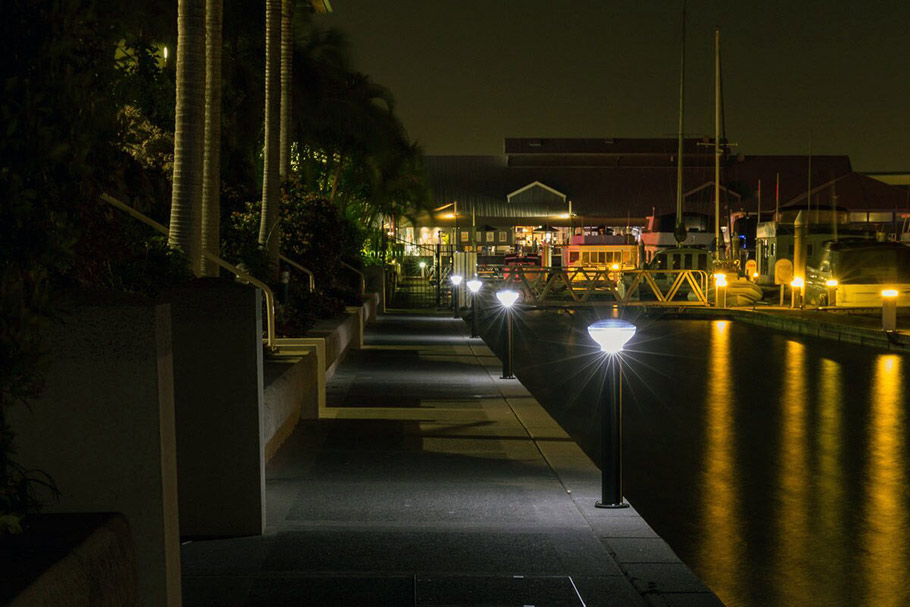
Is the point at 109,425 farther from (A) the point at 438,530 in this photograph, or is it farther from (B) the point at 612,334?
(B) the point at 612,334

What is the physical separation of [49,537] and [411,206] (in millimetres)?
62459

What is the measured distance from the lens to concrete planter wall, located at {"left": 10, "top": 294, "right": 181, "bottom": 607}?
15.4ft

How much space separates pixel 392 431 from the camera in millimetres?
11695

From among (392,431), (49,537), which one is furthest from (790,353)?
(49,537)

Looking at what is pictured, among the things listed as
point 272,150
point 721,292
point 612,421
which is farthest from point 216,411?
point 721,292

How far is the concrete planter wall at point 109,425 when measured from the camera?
470 cm

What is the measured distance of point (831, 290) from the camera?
31.3 m

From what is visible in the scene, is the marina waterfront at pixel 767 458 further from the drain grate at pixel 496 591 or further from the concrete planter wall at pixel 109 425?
the concrete planter wall at pixel 109 425

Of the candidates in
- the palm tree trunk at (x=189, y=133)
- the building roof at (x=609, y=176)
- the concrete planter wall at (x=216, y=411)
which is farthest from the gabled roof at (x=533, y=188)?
the concrete planter wall at (x=216, y=411)

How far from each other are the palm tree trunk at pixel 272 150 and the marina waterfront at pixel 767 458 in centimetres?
460

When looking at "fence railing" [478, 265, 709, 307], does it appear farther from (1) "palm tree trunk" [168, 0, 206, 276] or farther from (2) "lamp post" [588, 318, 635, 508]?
(2) "lamp post" [588, 318, 635, 508]

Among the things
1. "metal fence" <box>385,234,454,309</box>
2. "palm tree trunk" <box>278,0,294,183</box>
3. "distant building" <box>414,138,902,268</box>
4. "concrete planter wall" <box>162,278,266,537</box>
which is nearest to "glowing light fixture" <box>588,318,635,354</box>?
"concrete planter wall" <box>162,278,266,537</box>

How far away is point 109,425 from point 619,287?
107 feet

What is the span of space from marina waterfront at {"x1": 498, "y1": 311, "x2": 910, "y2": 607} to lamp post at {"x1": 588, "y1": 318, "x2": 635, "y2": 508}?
510mm
